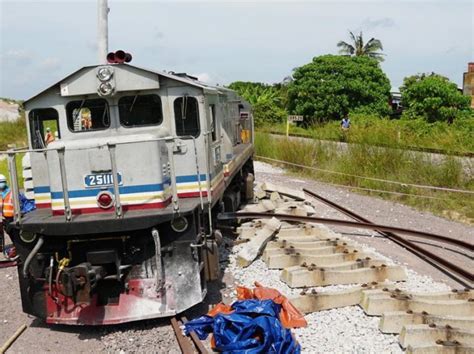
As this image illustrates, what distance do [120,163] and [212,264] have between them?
1.64 m

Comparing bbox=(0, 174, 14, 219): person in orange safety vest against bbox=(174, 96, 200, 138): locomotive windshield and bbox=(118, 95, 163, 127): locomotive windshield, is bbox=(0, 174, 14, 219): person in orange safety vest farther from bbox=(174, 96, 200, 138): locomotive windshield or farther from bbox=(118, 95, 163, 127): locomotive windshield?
bbox=(174, 96, 200, 138): locomotive windshield

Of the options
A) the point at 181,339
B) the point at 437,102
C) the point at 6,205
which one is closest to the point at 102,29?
the point at 6,205

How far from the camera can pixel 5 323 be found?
5836 mm

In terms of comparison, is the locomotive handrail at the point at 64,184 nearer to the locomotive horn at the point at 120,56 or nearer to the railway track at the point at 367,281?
the locomotive horn at the point at 120,56

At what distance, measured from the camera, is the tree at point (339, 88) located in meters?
34.2

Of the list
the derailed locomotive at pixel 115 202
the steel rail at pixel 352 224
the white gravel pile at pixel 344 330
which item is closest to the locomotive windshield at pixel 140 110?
the derailed locomotive at pixel 115 202

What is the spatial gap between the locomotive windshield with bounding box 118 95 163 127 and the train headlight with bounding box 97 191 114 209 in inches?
43.0

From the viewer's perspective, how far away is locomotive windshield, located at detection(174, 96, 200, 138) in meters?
5.93

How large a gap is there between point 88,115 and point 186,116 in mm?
1281

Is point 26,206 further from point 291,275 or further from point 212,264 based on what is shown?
point 291,275

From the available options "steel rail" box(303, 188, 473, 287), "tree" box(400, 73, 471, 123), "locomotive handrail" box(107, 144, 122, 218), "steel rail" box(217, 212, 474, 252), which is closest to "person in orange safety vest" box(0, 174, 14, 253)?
"locomotive handrail" box(107, 144, 122, 218)

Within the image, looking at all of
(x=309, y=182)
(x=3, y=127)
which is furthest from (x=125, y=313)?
(x=3, y=127)

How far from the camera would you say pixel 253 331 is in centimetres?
457

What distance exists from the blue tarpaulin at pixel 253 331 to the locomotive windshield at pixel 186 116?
7.49 ft
